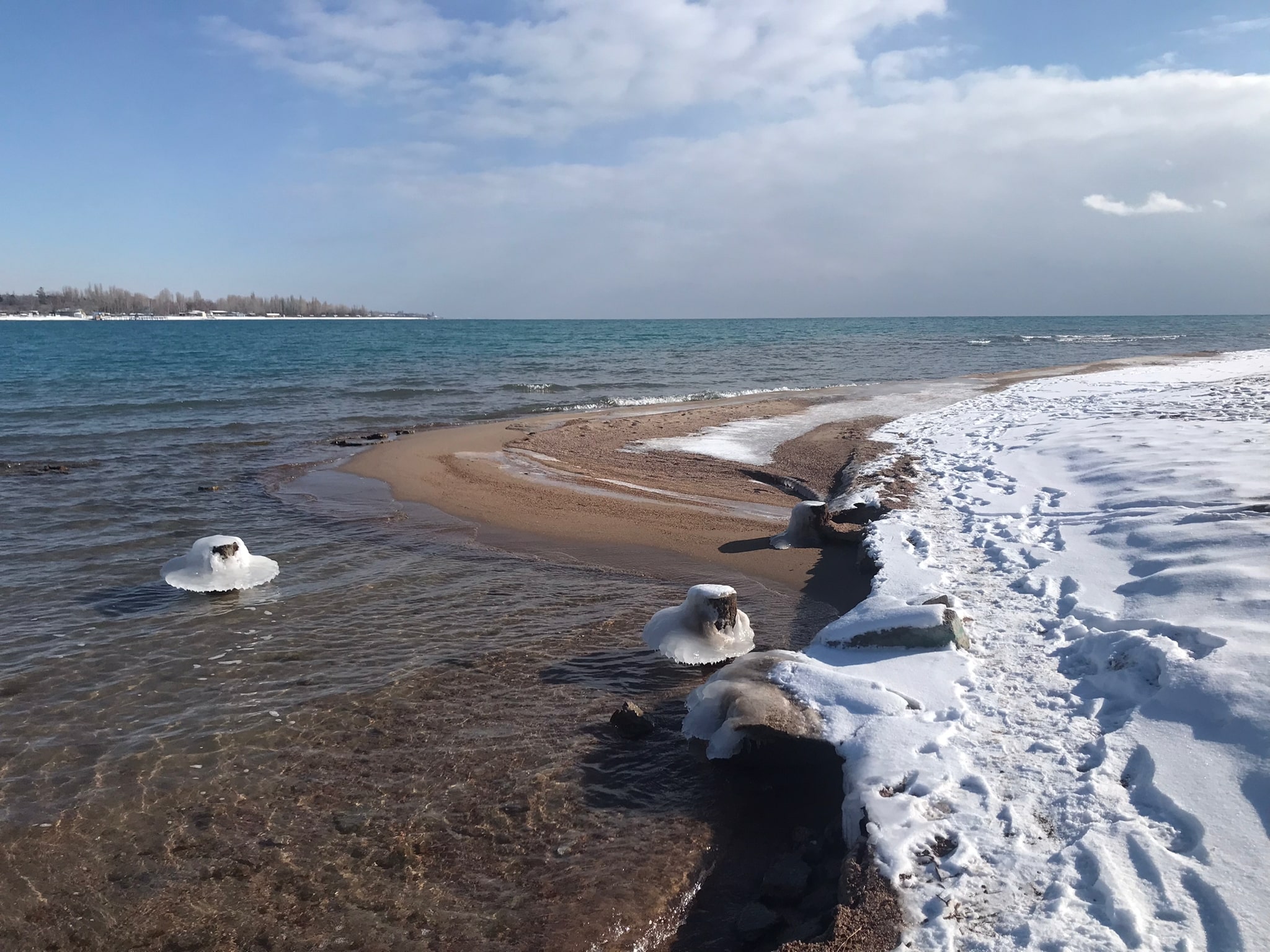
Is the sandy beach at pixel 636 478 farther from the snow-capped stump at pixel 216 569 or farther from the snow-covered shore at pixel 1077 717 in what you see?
the snow-capped stump at pixel 216 569

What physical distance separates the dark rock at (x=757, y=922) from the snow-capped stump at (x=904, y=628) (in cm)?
219

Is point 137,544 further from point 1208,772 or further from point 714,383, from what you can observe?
point 714,383

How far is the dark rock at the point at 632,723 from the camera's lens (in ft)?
16.0

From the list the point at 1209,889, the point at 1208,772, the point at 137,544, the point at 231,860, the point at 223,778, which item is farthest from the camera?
the point at 137,544

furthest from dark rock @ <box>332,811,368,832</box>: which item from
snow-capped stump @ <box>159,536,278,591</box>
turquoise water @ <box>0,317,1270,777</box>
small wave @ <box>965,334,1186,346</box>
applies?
small wave @ <box>965,334,1186,346</box>

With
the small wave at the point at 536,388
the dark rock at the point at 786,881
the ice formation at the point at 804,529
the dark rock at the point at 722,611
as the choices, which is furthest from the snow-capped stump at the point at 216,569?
the small wave at the point at 536,388

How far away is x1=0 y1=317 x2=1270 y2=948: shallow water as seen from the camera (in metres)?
3.64

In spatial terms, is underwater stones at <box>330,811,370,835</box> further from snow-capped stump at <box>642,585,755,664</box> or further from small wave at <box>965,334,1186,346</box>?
small wave at <box>965,334,1186,346</box>

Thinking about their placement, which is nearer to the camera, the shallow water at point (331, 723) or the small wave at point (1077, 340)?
the shallow water at point (331, 723)

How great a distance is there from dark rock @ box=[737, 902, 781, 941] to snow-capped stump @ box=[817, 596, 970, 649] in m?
2.19

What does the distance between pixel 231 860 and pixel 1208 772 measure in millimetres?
4567

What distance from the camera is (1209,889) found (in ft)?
9.23

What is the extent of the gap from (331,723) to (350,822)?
106cm

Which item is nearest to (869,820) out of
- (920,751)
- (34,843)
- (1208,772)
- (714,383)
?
(920,751)
